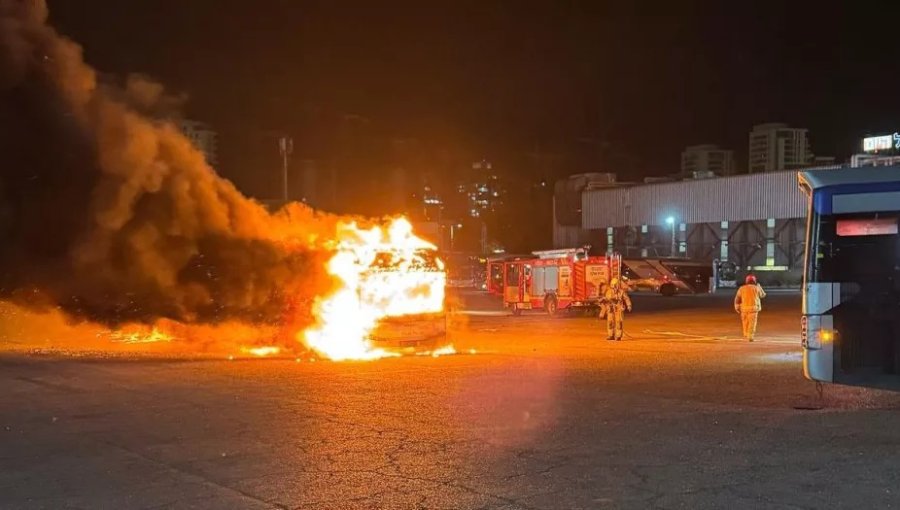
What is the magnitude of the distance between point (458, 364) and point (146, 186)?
23.4 feet

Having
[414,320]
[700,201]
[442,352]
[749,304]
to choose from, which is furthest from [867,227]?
[700,201]

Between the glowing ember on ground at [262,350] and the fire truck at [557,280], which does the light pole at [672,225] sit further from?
the glowing ember on ground at [262,350]

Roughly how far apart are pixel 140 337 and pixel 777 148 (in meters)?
62.9

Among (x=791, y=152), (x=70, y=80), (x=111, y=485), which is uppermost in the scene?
(x=791, y=152)

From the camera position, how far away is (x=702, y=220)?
61.8 metres

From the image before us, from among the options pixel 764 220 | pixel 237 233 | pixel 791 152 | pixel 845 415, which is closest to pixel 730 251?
pixel 764 220

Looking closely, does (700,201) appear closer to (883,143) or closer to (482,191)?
(482,191)

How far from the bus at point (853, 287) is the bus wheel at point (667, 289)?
117 feet

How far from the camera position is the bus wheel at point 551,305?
32.0 m

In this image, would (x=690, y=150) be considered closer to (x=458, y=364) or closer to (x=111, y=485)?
(x=458, y=364)

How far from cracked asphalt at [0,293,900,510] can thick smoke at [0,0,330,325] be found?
2474 mm

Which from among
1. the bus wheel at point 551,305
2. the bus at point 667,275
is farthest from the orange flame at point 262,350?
the bus at point 667,275

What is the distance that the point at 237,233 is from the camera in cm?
1805

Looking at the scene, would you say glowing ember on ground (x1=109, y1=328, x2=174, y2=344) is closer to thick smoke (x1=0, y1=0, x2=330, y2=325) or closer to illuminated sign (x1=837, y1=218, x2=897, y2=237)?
thick smoke (x1=0, y1=0, x2=330, y2=325)
